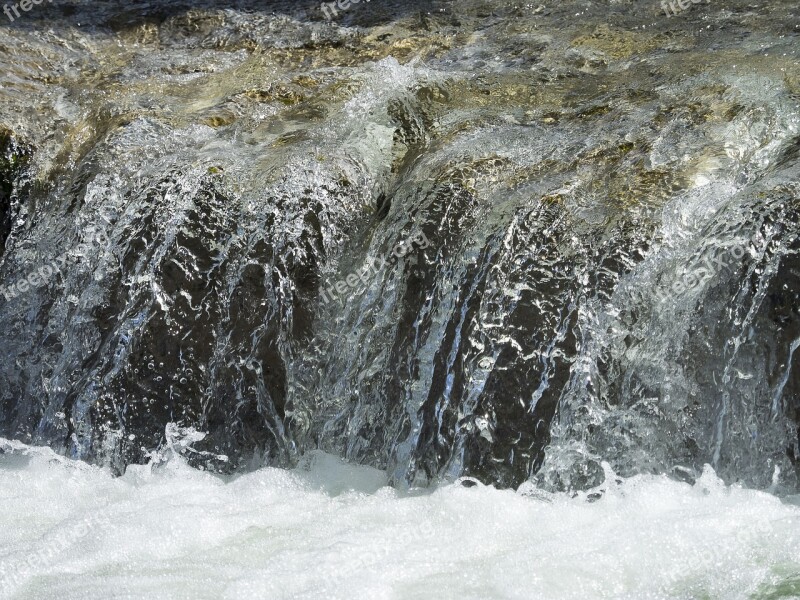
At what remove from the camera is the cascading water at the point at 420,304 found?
12.7ft

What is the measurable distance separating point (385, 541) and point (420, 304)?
45.1 inches

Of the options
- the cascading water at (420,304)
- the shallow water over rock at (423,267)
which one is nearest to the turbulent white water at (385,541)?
the cascading water at (420,304)

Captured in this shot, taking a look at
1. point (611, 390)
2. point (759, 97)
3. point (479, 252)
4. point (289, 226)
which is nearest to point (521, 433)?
point (611, 390)

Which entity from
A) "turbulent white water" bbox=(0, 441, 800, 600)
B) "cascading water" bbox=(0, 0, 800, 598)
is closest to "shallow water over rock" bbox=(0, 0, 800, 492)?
"cascading water" bbox=(0, 0, 800, 598)

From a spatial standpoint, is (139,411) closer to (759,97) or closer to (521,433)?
(521,433)

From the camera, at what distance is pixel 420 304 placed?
4512 millimetres

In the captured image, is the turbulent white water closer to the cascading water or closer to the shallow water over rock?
the cascading water

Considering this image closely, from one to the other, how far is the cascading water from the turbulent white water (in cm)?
2

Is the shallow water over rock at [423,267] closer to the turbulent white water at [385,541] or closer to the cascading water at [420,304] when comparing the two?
the cascading water at [420,304]

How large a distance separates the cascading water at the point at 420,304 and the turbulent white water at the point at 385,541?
0.7 inches

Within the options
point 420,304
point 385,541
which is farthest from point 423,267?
Answer: point 385,541

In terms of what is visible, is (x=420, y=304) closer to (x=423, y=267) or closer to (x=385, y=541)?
(x=423, y=267)

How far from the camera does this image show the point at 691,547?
350 cm

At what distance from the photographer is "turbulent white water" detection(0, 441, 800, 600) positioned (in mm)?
3436
